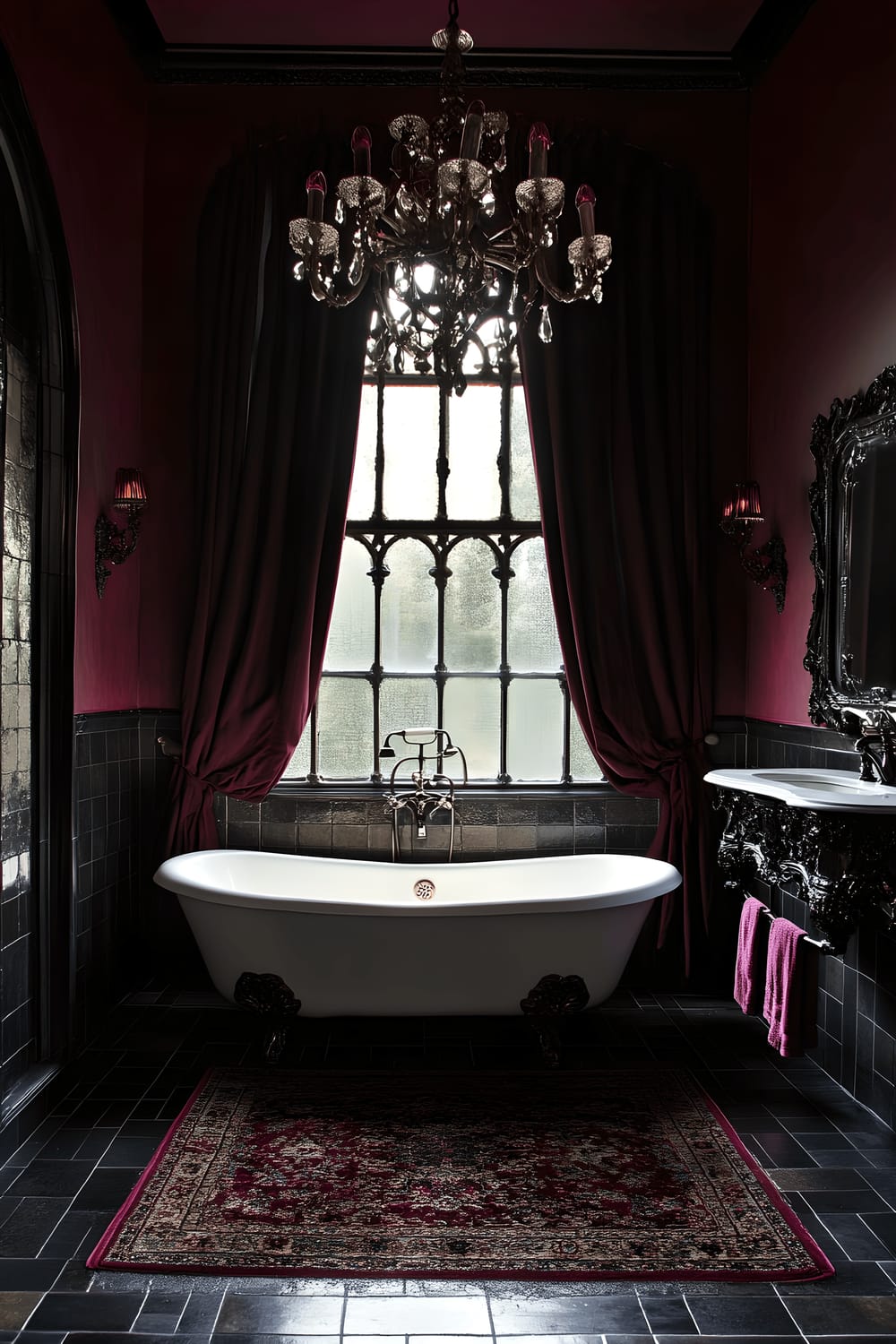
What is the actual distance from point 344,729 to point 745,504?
190 cm

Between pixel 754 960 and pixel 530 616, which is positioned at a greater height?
pixel 530 616

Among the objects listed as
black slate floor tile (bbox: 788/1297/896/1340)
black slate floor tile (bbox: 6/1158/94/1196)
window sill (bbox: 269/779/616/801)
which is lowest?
black slate floor tile (bbox: 6/1158/94/1196)

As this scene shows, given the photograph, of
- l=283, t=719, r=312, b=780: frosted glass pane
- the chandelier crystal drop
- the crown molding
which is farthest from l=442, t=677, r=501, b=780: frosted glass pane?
the crown molding

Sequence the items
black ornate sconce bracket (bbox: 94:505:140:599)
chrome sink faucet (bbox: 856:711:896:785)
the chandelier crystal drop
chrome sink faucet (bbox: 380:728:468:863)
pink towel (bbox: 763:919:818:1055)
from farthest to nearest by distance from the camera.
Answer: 1. chrome sink faucet (bbox: 380:728:468:863)
2. black ornate sconce bracket (bbox: 94:505:140:599)
3. pink towel (bbox: 763:919:818:1055)
4. chrome sink faucet (bbox: 856:711:896:785)
5. the chandelier crystal drop

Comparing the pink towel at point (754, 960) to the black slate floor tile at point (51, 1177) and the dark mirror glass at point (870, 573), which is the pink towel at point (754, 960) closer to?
the dark mirror glass at point (870, 573)

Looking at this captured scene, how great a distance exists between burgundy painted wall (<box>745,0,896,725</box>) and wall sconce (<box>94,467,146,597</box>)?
8.14 feet

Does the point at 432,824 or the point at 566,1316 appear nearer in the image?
the point at 566,1316

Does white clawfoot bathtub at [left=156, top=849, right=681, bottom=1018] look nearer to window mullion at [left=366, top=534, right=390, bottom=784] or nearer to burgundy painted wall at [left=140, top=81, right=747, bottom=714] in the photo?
window mullion at [left=366, top=534, right=390, bottom=784]

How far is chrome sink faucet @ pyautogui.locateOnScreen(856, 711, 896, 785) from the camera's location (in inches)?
110

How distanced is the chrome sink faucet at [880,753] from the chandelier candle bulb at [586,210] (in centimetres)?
162

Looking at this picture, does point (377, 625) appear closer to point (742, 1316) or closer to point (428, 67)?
point (428, 67)

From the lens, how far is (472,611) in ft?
13.8

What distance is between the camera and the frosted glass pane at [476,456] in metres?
4.20

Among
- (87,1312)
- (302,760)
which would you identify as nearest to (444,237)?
(87,1312)
